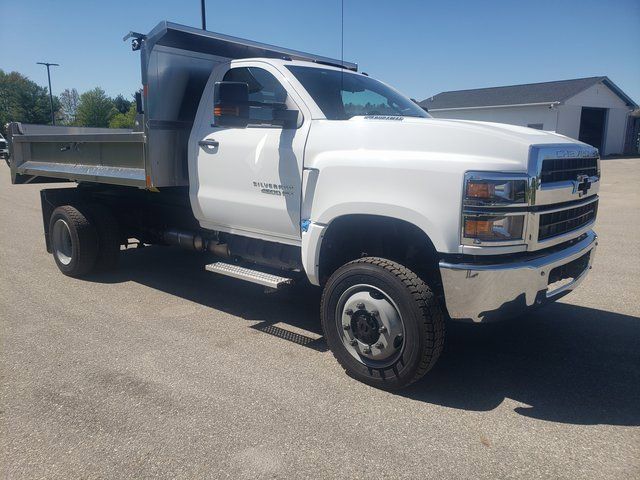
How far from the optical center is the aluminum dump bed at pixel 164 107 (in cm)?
508

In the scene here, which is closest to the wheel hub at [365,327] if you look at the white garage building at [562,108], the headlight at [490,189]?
the headlight at [490,189]

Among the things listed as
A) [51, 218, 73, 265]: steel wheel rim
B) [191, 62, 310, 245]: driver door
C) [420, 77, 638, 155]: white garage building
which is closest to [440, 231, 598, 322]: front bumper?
[191, 62, 310, 245]: driver door

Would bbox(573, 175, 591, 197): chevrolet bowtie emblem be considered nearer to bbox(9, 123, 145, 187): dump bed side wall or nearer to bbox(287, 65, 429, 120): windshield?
bbox(287, 65, 429, 120): windshield

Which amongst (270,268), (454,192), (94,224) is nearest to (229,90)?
(270,268)

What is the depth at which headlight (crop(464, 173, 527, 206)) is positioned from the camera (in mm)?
3246

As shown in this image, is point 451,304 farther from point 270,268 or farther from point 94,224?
point 94,224

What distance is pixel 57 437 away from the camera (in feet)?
10.3

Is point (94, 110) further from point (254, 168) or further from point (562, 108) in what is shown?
point (254, 168)

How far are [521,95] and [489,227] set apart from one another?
122 ft

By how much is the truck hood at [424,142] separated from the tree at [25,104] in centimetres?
6733

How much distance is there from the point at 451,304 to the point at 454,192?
0.70m

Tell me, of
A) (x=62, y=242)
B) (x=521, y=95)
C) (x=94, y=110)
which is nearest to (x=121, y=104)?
(x=94, y=110)

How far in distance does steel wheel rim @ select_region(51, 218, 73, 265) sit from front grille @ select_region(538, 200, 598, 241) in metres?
5.38

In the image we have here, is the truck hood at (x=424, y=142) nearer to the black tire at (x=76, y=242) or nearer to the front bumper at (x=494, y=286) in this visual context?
the front bumper at (x=494, y=286)
